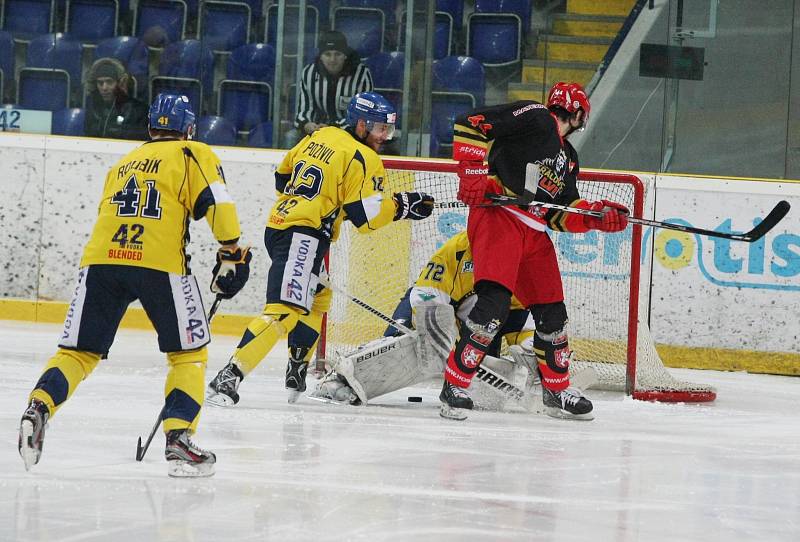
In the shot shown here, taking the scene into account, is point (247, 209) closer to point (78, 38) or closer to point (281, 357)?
point (281, 357)

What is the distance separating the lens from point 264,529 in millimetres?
2809

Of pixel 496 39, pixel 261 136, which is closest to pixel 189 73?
pixel 261 136

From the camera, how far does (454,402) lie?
4574 mm

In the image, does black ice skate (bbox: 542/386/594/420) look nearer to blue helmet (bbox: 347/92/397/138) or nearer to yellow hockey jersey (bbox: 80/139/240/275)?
blue helmet (bbox: 347/92/397/138)

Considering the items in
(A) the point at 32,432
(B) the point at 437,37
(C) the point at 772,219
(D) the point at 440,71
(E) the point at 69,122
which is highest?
(B) the point at 437,37

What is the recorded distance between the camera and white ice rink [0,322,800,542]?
2893mm

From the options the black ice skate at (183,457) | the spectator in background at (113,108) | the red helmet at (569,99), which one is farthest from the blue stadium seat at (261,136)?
the black ice skate at (183,457)

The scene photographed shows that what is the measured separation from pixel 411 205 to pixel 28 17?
3.90 meters

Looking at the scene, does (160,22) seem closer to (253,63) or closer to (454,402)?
(253,63)

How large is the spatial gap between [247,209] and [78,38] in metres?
1.58

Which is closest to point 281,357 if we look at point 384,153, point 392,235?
point 392,235

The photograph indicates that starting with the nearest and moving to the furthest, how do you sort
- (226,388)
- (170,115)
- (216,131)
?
(170,115) → (226,388) → (216,131)

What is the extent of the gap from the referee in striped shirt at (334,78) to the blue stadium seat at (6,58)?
180cm

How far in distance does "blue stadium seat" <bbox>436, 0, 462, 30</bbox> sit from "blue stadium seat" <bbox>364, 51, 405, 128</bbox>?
35cm
